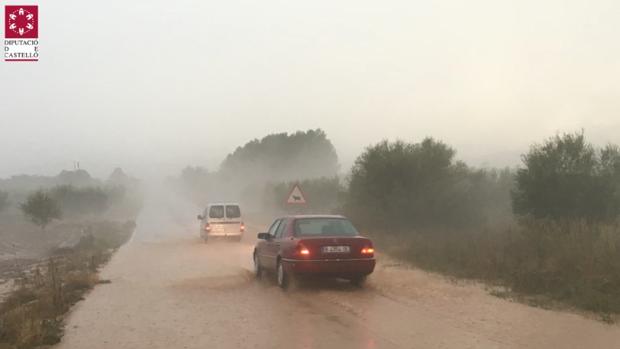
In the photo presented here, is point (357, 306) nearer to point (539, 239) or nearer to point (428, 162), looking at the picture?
point (539, 239)

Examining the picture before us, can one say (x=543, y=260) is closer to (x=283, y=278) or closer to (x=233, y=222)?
(x=283, y=278)

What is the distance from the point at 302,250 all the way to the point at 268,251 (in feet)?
7.21

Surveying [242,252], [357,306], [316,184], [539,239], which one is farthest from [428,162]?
[316,184]

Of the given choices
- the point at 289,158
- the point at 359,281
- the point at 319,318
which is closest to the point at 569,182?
the point at 359,281

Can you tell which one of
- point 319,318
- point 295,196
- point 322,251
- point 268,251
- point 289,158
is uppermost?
point 289,158

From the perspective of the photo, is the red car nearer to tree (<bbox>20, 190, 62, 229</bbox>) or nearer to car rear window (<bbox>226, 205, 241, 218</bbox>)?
car rear window (<bbox>226, 205, 241, 218</bbox>)

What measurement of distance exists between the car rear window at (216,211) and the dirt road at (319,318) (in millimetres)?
13363

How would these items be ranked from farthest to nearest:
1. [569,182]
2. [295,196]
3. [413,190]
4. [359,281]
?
[295,196] → [413,190] → [569,182] → [359,281]

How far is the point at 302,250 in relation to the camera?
39.0 feet

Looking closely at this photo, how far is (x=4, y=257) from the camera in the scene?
33438 mm

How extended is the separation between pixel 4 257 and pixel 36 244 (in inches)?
428

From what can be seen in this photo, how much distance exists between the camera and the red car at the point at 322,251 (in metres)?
11.8

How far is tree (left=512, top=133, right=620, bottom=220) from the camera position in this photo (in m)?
19.9

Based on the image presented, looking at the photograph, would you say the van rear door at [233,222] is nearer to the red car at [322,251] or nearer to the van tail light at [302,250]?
the red car at [322,251]
